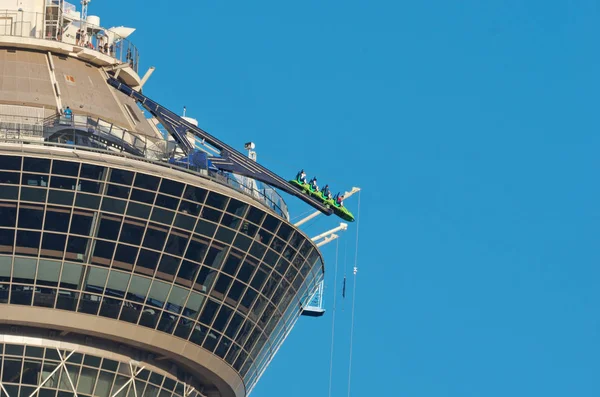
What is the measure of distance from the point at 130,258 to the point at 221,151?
14648 millimetres

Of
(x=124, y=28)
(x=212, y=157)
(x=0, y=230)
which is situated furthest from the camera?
(x=124, y=28)

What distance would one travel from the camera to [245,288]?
151000mm

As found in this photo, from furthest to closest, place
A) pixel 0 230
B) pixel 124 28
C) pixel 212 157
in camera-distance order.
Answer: pixel 124 28, pixel 212 157, pixel 0 230

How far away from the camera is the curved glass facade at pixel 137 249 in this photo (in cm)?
14500

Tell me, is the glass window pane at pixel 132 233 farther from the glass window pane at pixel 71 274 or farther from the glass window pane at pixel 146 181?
the glass window pane at pixel 71 274

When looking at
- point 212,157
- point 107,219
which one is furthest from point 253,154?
point 107,219

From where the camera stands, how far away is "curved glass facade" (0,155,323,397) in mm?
145000

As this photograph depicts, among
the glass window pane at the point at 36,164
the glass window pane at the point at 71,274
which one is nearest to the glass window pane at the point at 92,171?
the glass window pane at the point at 36,164

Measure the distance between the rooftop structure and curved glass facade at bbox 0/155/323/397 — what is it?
0.06 m

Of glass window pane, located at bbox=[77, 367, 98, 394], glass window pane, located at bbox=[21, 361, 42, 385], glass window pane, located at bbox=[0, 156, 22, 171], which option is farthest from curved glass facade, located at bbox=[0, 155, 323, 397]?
glass window pane, located at bbox=[77, 367, 98, 394]

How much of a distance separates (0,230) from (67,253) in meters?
4.28

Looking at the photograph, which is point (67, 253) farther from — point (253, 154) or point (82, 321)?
point (253, 154)

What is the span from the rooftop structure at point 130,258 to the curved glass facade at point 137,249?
0.06m

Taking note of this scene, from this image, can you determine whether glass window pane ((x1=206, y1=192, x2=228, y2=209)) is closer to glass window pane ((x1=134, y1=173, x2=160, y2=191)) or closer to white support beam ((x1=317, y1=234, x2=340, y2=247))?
glass window pane ((x1=134, y1=173, x2=160, y2=191))
